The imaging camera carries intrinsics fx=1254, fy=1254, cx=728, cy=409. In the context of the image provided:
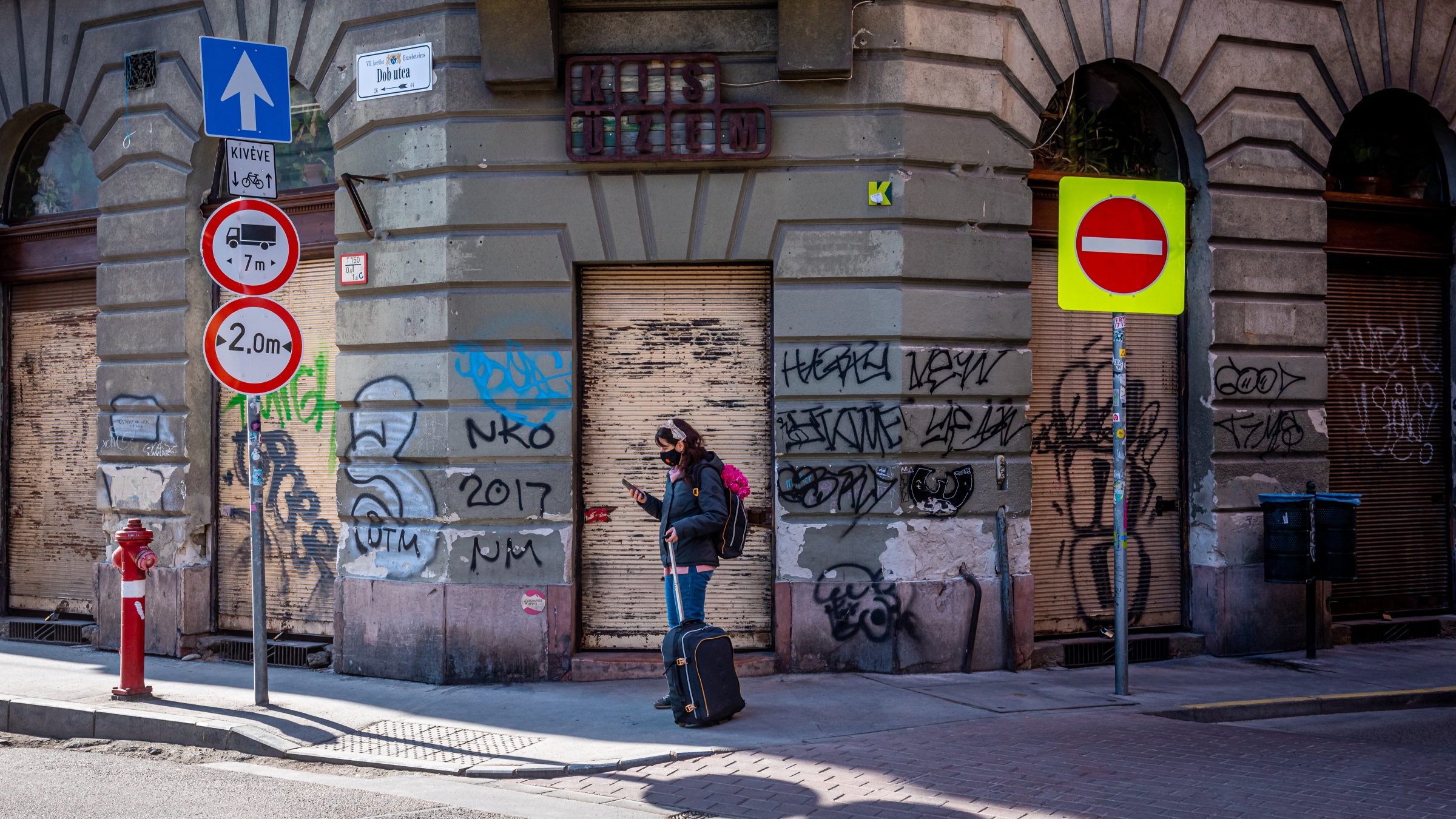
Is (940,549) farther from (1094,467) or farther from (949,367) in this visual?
(1094,467)

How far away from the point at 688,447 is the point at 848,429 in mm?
1651

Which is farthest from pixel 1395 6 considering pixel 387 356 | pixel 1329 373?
pixel 387 356

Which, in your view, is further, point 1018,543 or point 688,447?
point 1018,543

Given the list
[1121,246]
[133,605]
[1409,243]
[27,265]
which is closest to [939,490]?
[1121,246]

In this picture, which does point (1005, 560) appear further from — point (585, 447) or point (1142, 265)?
point (585, 447)

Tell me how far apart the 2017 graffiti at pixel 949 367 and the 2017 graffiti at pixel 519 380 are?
2563mm

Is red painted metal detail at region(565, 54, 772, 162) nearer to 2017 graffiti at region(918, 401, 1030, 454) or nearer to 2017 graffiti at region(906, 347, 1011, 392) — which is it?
2017 graffiti at region(906, 347, 1011, 392)

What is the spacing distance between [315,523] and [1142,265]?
6698 millimetres

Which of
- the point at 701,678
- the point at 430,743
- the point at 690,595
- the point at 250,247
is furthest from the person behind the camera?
the point at 250,247

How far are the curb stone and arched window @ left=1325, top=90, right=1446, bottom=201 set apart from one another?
4641 millimetres

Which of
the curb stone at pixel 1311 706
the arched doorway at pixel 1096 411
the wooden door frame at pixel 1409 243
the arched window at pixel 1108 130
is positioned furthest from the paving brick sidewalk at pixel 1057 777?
the wooden door frame at pixel 1409 243

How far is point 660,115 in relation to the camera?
9164mm

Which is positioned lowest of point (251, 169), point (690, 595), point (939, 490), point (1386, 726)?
point (1386, 726)

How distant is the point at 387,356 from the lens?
A: 9492 mm
